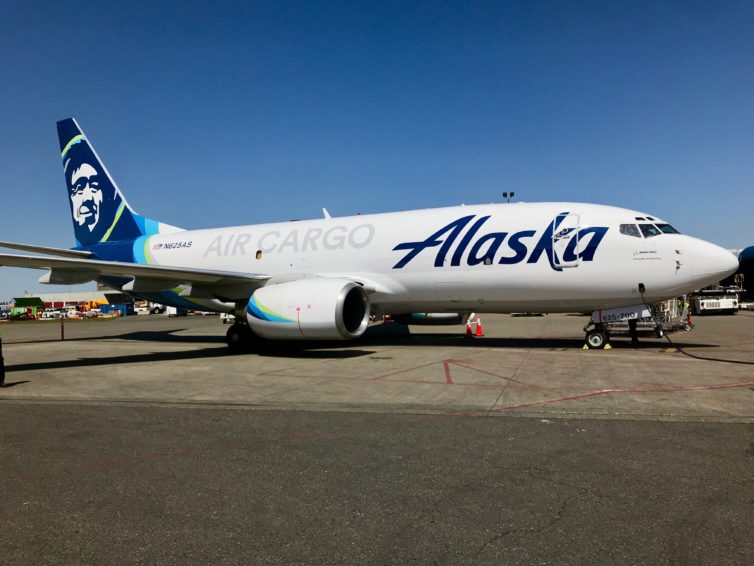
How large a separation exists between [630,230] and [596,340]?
283 cm

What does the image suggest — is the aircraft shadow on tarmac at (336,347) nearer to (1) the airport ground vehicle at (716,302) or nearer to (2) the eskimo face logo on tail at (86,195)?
(2) the eskimo face logo on tail at (86,195)

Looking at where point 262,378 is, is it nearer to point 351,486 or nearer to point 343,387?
point 343,387

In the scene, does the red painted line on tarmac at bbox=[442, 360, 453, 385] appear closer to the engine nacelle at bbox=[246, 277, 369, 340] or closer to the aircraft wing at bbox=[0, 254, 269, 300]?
the engine nacelle at bbox=[246, 277, 369, 340]

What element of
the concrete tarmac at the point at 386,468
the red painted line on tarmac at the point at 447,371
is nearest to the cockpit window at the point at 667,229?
the concrete tarmac at the point at 386,468

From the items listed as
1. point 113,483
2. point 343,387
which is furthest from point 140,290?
point 113,483

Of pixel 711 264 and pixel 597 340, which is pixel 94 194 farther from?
pixel 711 264

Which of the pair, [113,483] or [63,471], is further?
[63,471]

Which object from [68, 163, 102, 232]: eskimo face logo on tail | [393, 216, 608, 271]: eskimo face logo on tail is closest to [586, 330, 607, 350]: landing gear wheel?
[393, 216, 608, 271]: eskimo face logo on tail

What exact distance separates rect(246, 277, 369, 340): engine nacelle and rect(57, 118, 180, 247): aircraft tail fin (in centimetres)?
893

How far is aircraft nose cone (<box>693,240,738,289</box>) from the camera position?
11.9 m

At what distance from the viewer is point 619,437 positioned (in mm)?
5402

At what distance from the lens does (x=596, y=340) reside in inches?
527

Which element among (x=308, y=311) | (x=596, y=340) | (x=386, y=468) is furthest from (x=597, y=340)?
(x=386, y=468)

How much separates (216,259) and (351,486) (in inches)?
563
